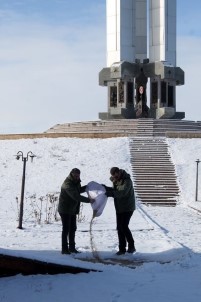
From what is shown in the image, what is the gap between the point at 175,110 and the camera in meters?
46.0

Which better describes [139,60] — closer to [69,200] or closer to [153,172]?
[153,172]

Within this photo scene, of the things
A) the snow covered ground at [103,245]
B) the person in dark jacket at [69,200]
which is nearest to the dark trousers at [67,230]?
the person in dark jacket at [69,200]

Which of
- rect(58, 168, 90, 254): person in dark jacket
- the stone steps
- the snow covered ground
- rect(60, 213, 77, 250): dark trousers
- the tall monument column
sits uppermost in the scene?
the tall monument column

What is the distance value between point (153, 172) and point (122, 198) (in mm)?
18063

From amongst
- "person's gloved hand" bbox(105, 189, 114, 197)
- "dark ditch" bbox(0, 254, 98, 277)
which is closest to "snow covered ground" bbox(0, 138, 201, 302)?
"dark ditch" bbox(0, 254, 98, 277)

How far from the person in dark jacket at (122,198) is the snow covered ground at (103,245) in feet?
1.13

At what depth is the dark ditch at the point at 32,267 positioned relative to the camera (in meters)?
8.53

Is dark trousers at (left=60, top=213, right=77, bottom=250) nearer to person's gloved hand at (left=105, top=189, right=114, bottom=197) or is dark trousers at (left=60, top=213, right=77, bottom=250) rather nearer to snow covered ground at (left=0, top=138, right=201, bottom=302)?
snow covered ground at (left=0, top=138, right=201, bottom=302)

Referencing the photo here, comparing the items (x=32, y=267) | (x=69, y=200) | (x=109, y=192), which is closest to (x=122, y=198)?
(x=109, y=192)

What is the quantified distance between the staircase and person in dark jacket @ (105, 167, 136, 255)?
13.4m

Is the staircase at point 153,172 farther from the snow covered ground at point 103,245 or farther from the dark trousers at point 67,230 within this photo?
the dark trousers at point 67,230

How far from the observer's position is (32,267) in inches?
340

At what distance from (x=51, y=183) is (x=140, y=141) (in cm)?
910

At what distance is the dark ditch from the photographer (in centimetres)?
853
